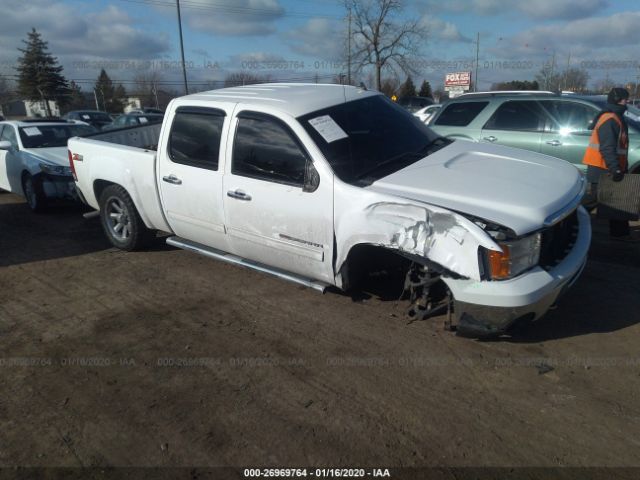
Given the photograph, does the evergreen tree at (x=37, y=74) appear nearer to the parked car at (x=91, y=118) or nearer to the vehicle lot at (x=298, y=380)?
the parked car at (x=91, y=118)

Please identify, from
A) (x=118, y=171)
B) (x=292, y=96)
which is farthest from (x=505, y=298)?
(x=118, y=171)

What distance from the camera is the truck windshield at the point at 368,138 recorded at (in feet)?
12.9

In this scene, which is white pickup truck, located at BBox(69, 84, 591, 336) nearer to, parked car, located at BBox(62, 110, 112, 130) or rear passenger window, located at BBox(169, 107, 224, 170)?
rear passenger window, located at BBox(169, 107, 224, 170)

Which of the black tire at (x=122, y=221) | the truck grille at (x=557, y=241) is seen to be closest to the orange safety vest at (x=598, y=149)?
the truck grille at (x=557, y=241)

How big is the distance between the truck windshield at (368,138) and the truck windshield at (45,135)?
624cm

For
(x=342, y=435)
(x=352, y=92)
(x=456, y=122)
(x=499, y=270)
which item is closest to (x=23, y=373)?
(x=342, y=435)

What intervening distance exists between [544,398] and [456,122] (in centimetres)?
634

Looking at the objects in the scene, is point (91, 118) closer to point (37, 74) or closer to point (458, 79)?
point (37, 74)

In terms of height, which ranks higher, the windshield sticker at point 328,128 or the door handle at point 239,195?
the windshield sticker at point 328,128

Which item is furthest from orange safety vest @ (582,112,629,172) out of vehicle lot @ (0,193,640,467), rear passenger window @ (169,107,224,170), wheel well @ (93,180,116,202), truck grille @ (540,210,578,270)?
wheel well @ (93,180,116,202)

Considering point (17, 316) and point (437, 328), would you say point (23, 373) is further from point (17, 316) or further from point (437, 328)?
point (437, 328)

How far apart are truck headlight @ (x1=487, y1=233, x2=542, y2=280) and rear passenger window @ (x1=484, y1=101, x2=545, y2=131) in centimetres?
518

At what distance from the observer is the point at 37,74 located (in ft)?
156

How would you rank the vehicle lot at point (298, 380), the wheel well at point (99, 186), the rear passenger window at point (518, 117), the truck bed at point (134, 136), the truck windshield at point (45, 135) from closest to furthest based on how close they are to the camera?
1. the vehicle lot at point (298, 380)
2. the wheel well at point (99, 186)
3. the truck bed at point (134, 136)
4. the rear passenger window at point (518, 117)
5. the truck windshield at point (45, 135)
